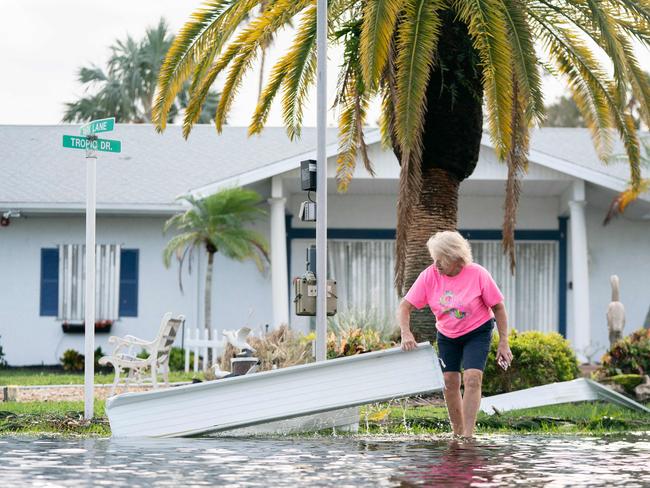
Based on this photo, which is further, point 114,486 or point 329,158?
point 329,158

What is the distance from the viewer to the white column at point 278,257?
827 inches

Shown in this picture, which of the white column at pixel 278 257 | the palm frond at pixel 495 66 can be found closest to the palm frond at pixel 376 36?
the palm frond at pixel 495 66

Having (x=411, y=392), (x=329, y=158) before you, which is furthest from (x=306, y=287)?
(x=329, y=158)

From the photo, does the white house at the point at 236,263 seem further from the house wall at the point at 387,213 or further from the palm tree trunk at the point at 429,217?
the palm tree trunk at the point at 429,217

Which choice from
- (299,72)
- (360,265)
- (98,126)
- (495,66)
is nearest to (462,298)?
(98,126)

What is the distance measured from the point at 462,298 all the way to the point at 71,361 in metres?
13.8

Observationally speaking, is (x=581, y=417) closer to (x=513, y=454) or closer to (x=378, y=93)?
(x=513, y=454)

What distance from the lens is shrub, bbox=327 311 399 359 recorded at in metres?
14.9

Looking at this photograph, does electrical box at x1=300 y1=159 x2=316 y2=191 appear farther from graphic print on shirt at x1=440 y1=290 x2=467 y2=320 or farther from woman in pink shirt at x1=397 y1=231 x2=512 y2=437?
graphic print on shirt at x1=440 y1=290 x2=467 y2=320

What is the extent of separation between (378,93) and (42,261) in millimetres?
10270

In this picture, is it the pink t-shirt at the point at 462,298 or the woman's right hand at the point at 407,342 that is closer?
the pink t-shirt at the point at 462,298

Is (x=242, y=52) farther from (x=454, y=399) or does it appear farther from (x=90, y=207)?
(x=454, y=399)

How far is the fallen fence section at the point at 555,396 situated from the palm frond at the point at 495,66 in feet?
8.71

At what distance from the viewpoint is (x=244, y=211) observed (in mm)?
21453
